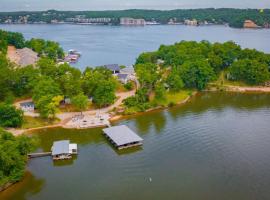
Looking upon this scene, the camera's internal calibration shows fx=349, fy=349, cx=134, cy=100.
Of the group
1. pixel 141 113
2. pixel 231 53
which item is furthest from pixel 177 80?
pixel 231 53

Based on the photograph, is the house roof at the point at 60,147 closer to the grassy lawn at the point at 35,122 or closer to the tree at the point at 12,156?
the tree at the point at 12,156

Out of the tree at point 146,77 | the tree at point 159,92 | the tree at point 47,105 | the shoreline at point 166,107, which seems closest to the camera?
the shoreline at point 166,107

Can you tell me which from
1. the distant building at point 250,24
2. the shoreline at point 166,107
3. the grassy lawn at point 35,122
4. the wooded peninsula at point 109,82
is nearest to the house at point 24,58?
the wooded peninsula at point 109,82

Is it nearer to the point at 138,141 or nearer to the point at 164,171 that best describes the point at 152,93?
the point at 138,141

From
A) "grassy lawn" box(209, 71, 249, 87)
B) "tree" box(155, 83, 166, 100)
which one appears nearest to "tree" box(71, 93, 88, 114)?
"tree" box(155, 83, 166, 100)

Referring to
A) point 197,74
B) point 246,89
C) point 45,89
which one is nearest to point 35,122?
point 45,89

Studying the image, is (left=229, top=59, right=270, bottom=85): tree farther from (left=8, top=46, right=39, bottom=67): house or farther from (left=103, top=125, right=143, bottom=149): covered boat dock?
(left=8, top=46, right=39, bottom=67): house
